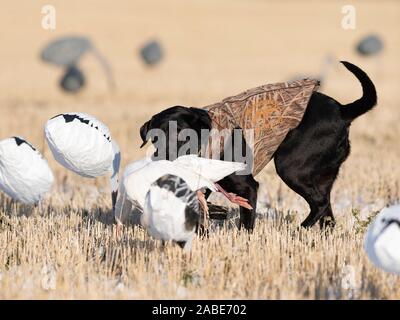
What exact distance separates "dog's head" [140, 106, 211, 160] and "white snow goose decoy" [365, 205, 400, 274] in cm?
186

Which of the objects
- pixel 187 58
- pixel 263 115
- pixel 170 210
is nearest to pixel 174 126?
pixel 263 115

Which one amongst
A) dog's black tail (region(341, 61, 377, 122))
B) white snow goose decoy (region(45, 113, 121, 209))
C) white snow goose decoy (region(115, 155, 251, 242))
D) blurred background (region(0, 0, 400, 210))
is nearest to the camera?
white snow goose decoy (region(115, 155, 251, 242))

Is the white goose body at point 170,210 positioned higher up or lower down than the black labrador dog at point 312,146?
lower down

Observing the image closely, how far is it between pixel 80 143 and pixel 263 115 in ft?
4.58

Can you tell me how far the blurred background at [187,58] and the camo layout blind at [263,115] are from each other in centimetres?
287

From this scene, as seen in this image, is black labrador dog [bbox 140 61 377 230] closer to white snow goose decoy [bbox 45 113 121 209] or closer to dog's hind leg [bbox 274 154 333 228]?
dog's hind leg [bbox 274 154 333 228]

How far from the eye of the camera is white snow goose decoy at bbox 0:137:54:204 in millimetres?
5238

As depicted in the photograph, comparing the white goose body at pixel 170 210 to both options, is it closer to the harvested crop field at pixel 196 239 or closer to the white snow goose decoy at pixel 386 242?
the harvested crop field at pixel 196 239

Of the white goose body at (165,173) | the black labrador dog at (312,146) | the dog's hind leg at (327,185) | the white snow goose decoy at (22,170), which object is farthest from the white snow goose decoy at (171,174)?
the dog's hind leg at (327,185)

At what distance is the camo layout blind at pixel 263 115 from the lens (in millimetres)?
5605

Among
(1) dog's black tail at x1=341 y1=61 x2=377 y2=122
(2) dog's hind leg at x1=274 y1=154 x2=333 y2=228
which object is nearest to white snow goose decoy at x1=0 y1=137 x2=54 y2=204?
(2) dog's hind leg at x1=274 y1=154 x2=333 y2=228
